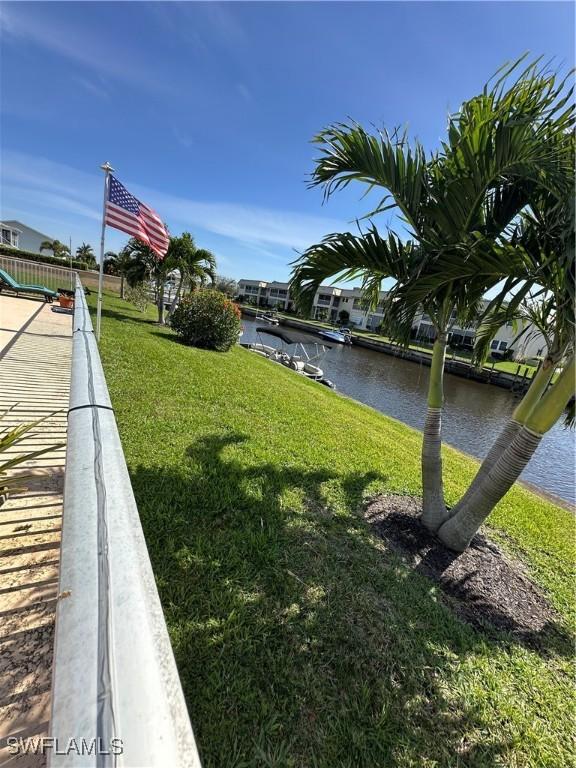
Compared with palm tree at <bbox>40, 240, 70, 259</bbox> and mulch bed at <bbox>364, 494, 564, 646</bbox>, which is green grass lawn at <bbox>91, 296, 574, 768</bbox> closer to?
mulch bed at <bbox>364, 494, 564, 646</bbox>

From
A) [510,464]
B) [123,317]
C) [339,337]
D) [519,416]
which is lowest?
[339,337]

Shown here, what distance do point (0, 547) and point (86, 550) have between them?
199cm

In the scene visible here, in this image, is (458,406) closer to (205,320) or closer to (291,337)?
(291,337)

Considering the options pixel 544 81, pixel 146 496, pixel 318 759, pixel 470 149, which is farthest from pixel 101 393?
pixel 544 81

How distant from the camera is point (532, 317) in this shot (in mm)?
3402

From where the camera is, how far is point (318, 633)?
2363 mm

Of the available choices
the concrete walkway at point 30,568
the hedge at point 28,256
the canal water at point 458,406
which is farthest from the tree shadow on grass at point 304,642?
the hedge at point 28,256

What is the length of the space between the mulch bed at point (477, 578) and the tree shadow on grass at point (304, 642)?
209mm

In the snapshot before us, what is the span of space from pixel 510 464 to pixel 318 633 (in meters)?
2.11

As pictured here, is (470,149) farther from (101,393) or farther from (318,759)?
(318,759)

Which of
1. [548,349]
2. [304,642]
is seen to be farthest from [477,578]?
[548,349]

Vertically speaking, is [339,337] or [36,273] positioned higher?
[36,273]

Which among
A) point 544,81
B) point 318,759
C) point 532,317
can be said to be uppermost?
point 544,81

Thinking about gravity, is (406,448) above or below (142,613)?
below
